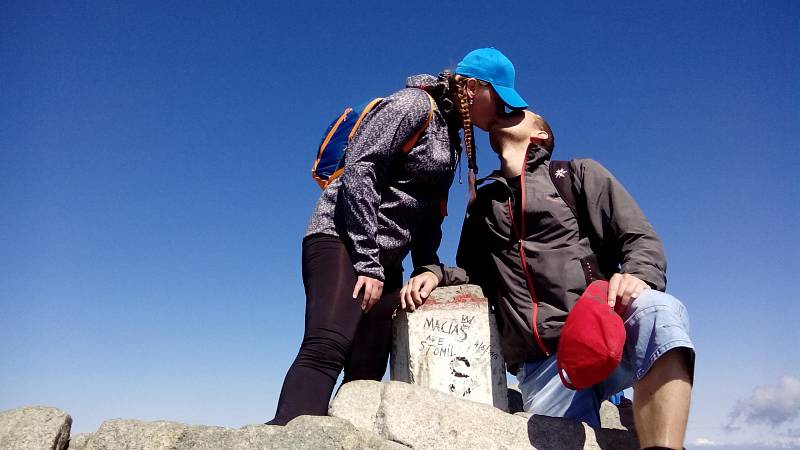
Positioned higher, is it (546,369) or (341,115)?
(341,115)

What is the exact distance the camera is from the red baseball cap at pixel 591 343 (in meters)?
3.13

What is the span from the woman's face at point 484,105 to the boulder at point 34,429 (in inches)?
121

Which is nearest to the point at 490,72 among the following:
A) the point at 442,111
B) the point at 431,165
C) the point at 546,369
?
the point at 442,111

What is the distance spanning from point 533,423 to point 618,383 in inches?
24.3

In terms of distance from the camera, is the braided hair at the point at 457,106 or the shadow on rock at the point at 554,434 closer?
the shadow on rock at the point at 554,434

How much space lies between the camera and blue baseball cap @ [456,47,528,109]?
4.44m

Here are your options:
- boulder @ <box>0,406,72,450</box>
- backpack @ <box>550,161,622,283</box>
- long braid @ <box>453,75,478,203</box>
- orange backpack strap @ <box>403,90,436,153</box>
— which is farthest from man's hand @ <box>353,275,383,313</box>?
boulder @ <box>0,406,72,450</box>

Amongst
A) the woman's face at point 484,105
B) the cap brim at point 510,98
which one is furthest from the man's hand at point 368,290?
the cap brim at point 510,98

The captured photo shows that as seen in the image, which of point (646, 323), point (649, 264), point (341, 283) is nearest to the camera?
point (646, 323)

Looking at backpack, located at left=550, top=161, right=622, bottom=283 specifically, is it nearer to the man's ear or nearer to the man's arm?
the man's arm

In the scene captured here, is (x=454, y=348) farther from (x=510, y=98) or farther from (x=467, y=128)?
(x=510, y=98)

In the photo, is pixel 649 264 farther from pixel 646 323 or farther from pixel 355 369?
pixel 355 369

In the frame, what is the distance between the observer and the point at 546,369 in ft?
12.9

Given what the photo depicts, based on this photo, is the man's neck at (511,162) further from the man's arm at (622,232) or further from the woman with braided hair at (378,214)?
the man's arm at (622,232)
